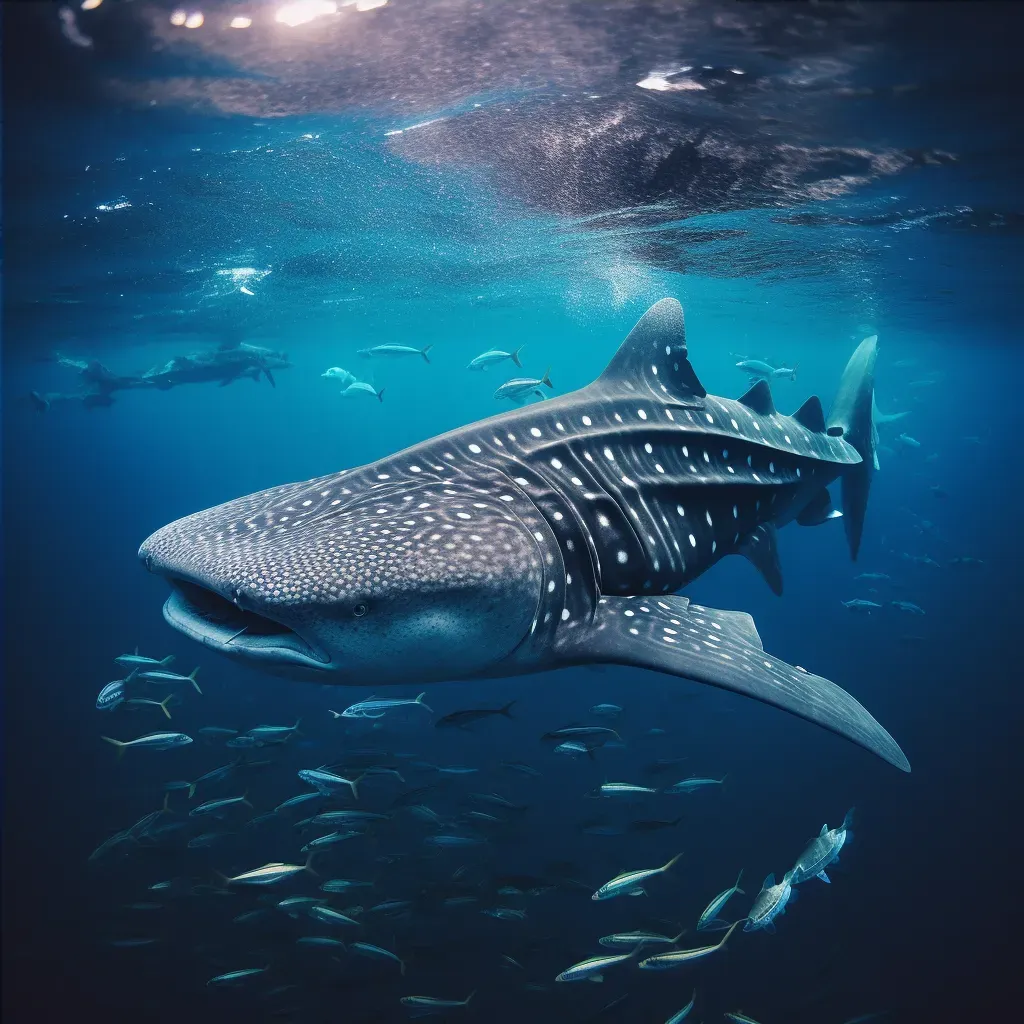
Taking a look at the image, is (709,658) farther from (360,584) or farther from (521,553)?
(360,584)

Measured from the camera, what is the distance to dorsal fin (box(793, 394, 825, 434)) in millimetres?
6929

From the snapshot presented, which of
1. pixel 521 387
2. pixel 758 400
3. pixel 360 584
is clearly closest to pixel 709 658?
pixel 360 584

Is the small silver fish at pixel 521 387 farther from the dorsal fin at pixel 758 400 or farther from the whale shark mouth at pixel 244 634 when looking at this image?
the whale shark mouth at pixel 244 634

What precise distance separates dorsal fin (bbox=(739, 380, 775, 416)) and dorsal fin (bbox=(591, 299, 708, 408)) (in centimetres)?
105

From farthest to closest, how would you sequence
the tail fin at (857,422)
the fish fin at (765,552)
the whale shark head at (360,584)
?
1. the tail fin at (857,422)
2. the fish fin at (765,552)
3. the whale shark head at (360,584)

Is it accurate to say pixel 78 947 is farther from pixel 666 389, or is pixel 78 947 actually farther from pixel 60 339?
pixel 60 339

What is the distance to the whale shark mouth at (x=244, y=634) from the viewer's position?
278 cm

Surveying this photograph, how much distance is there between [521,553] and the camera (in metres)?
3.25

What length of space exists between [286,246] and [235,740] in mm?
11902

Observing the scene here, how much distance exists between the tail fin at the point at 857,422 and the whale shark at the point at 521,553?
9.26 ft

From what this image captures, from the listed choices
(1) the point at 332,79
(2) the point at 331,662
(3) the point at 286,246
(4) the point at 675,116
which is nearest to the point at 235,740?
(2) the point at 331,662

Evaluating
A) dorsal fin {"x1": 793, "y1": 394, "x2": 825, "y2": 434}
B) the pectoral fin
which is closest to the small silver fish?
dorsal fin {"x1": 793, "y1": 394, "x2": 825, "y2": 434}

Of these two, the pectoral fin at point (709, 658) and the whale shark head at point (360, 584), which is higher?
the whale shark head at point (360, 584)

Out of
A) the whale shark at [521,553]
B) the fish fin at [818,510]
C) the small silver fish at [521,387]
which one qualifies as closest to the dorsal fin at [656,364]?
the whale shark at [521,553]
